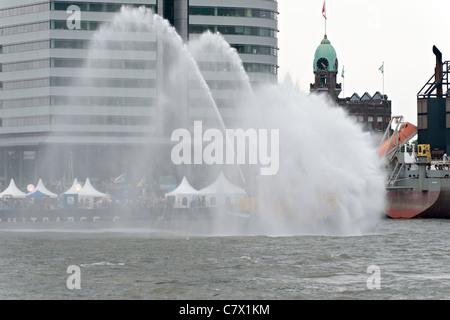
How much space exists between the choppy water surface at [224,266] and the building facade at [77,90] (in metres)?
65.0

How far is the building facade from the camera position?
129875 millimetres

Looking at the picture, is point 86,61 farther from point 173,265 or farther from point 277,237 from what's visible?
point 173,265

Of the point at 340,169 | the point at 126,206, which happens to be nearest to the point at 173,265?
the point at 340,169

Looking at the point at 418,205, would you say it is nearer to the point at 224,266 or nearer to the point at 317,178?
the point at 317,178

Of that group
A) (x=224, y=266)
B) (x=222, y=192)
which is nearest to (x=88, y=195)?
(x=222, y=192)

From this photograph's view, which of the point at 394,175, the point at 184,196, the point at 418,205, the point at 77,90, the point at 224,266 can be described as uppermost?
the point at 77,90

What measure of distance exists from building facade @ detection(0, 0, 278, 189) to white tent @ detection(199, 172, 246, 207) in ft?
143

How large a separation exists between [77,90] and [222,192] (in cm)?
5147

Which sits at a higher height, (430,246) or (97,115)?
(97,115)

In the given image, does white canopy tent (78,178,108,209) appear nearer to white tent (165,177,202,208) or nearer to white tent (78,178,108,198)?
white tent (78,178,108,198)

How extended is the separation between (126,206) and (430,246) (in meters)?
37.5

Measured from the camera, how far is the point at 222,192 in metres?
85.6

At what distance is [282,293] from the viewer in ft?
120

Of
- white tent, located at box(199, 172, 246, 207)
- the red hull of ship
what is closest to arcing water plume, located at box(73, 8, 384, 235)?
white tent, located at box(199, 172, 246, 207)
